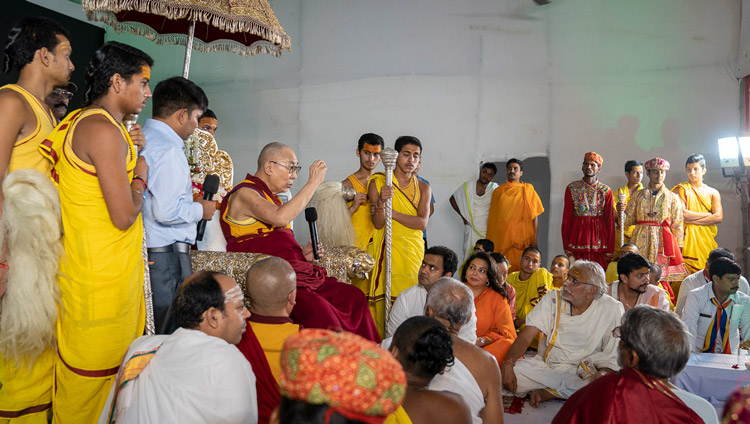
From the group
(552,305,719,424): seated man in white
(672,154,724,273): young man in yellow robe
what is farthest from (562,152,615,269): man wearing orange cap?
(552,305,719,424): seated man in white

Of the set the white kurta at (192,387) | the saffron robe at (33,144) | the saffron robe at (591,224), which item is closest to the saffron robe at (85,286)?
the saffron robe at (33,144)

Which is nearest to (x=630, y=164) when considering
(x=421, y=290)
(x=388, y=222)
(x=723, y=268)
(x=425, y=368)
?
(x=723, y=268)

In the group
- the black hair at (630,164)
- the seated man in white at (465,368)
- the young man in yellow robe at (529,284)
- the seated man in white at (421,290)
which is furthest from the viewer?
the black hair at (630,164)

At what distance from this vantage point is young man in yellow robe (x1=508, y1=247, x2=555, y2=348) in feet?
20.1

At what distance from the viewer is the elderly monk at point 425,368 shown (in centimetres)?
203

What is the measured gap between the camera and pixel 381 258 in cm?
535

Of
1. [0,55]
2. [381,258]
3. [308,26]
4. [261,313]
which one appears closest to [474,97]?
[308,26]

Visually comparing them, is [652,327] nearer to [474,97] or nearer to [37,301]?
[37,301]

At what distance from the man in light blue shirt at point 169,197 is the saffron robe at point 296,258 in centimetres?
60

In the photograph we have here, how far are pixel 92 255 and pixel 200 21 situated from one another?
2.60 meters

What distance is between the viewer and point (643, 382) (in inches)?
93.5

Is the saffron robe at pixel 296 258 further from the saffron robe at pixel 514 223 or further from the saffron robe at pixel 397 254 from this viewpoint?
the saffron robe at pixel 514 223

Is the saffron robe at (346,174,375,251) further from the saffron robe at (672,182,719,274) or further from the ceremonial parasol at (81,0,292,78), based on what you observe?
the saffron robe at (672,182,719,274)

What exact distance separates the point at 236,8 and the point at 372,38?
5.18 meters
